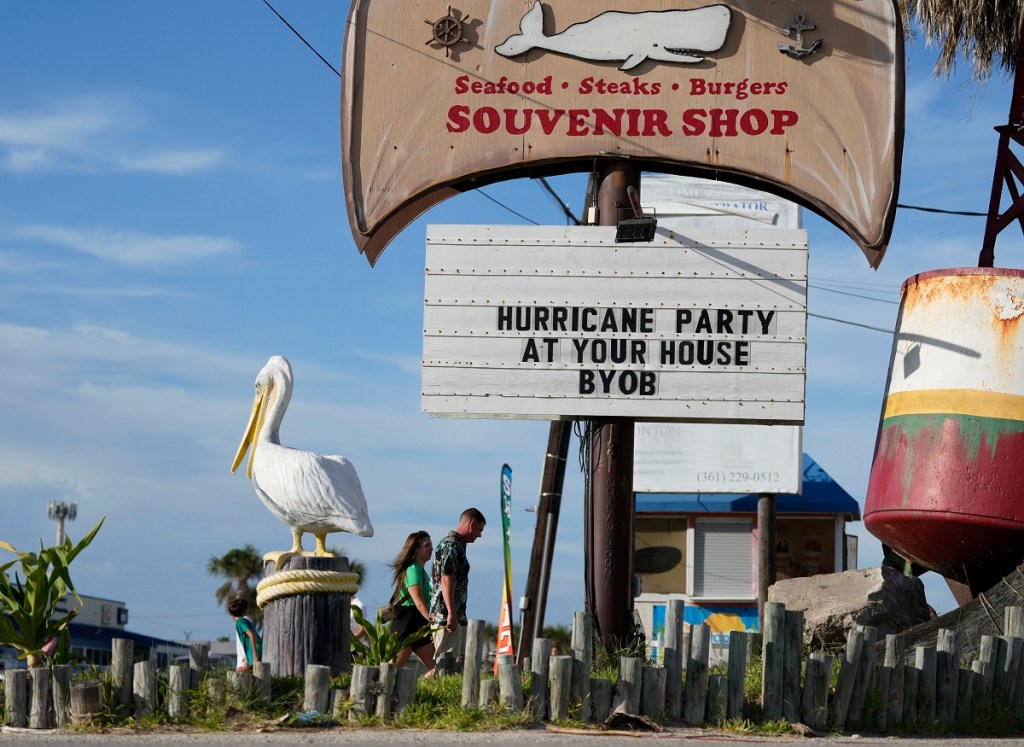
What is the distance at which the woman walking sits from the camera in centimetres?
1102

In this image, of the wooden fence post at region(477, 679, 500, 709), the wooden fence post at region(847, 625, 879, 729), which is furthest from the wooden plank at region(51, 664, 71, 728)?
the wooden fence post at region(847, 625, 879, 729)

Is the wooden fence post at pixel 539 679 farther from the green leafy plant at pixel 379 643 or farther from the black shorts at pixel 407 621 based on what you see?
the black shorts at pixel 407 621

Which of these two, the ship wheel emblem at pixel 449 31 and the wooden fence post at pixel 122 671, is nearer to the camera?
the wooden fence post at pixel 122 671

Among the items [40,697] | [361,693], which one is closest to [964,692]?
[361,693]

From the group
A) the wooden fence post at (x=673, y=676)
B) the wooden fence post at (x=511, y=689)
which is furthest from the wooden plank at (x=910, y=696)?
the wooden fence post at (x=511, y=689)

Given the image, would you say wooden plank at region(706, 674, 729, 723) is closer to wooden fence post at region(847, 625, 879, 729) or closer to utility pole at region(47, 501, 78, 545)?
wooden fence post at region(847, 625, 879, 729)

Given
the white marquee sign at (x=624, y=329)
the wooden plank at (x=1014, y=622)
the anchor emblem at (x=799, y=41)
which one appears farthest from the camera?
the anchor emblem at (x=799, y=41)

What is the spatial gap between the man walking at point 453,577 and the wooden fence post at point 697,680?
2.64 m

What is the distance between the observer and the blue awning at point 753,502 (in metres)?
26.3

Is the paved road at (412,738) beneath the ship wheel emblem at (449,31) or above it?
beneath

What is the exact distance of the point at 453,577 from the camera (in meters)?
11.0

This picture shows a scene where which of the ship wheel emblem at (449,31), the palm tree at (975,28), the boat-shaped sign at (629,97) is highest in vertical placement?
the palm tree at (975,28)

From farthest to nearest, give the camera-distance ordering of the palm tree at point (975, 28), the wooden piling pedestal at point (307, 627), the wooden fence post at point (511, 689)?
the palm tree at point (975, 28) → the wooden piling pedestal at point (307, 627) → the wooden fence post at point (511, 689)

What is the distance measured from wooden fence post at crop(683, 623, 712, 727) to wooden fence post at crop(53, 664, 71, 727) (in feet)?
13.2
